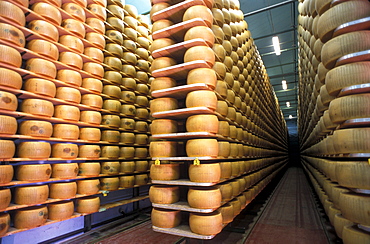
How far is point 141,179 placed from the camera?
17.4 ft

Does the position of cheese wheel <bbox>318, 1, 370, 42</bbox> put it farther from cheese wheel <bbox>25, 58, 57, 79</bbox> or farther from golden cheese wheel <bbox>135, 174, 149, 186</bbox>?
golden cheese wheel <bbox>135, 174, 149, 186</bbox>

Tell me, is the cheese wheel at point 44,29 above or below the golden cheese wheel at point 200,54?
above

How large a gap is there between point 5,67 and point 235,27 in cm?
412

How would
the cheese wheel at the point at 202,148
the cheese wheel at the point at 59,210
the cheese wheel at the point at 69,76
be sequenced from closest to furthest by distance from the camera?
the cheese wheel at the point at 202,148 → the cheese wheel at the point at 59,210 → the cheese wheel at the point at 69,76

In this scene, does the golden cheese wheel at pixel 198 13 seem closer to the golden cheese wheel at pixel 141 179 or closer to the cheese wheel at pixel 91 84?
the cheese wheel at pixel 91 84

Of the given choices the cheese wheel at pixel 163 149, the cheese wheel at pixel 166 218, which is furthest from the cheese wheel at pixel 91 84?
the cheese wheel at pixel 166 218

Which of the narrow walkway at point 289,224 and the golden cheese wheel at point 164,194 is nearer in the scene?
the golden cheese wheel at point 164,194

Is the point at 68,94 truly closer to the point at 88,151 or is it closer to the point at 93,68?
the point at 93,68

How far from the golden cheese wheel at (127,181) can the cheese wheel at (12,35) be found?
3.00m

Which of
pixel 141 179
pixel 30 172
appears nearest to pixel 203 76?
pixel 30 172

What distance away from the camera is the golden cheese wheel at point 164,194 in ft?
9.68

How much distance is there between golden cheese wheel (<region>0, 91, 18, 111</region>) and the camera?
2.96 meters

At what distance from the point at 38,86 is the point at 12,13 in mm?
1033

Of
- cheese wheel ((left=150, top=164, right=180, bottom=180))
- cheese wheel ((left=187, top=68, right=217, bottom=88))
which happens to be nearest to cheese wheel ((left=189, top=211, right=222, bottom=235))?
cheese wheel ((left=150, top=164, right=180, bottom=180))
